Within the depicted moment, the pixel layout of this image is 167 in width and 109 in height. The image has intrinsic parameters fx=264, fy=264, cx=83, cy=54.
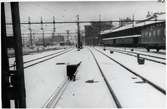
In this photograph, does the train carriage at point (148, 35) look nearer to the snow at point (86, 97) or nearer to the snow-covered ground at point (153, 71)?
the snow-covered ground at point (153, 71)

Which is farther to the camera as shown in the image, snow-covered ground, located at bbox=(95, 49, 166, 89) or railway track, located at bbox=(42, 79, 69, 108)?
snow-covered ground, located at bbox=(95, 49, 166, 89)

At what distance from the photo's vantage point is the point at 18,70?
4988mm

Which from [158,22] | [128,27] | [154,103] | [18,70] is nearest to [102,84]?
[154,103]

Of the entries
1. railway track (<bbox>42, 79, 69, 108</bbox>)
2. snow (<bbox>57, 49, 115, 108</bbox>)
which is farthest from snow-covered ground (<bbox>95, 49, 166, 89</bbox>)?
railway track (<bbox>42, 79, 69, 108</bbox>)

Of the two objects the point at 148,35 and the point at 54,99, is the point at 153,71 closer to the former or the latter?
the point at 54,99

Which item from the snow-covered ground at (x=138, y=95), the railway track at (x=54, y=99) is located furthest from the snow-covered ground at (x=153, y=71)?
the railway track at (x=54, y=99)

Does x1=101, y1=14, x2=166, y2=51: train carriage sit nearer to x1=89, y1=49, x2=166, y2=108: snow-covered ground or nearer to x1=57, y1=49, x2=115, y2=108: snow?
x1=89, y1=49, x2=166, y2=108: snow-covered ground

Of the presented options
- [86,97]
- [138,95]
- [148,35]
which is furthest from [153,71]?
[148,35]

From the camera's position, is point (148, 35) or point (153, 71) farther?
point (148, 35)

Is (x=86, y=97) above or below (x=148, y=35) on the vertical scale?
below

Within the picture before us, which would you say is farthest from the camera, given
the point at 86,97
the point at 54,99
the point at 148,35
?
the point at 148,35

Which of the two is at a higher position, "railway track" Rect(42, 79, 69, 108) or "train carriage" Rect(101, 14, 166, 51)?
"train carriage" Rect(101, 14, 166, 51)

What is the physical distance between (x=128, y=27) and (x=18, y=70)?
139ft

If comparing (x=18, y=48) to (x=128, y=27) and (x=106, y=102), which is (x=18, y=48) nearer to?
(x=106, y=102)
